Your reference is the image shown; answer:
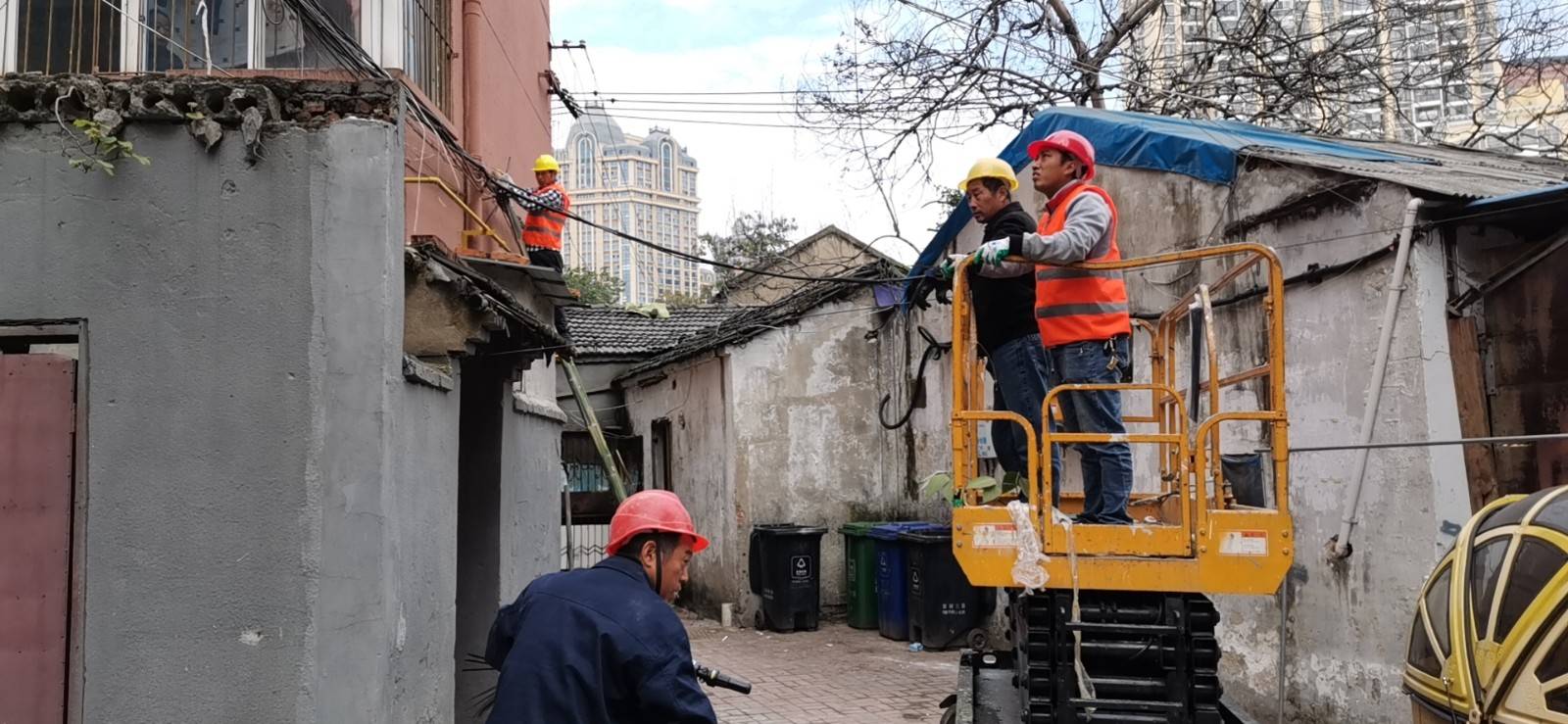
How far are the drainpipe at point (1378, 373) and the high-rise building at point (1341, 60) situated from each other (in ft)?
30.3

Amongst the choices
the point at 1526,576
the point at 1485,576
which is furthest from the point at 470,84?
the point at 1526,576

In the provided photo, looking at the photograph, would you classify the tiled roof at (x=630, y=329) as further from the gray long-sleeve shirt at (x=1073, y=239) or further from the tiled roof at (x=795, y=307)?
the gray long-sleeve shirt at (x=1073, y=239)

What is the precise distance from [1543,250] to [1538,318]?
0.38 metres

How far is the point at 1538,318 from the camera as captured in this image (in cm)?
625

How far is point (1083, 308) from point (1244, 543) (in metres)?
1.25

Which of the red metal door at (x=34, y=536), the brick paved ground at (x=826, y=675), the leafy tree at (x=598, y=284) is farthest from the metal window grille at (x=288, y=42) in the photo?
the leafy tree at (x=598, y=284)

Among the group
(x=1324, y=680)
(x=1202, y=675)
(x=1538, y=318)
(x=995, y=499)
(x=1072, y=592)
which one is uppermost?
(x=1538, y=318)

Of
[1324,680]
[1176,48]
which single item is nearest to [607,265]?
[1176,48]

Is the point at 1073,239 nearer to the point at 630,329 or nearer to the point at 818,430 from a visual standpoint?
the point at 818,430

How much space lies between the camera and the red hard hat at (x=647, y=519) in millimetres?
3373

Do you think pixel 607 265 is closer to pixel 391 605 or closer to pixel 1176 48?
pixel 1176 48

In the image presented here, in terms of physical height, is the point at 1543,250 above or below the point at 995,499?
above

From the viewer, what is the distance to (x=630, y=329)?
22.5 meters

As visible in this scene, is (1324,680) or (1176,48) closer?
(1324,680)
